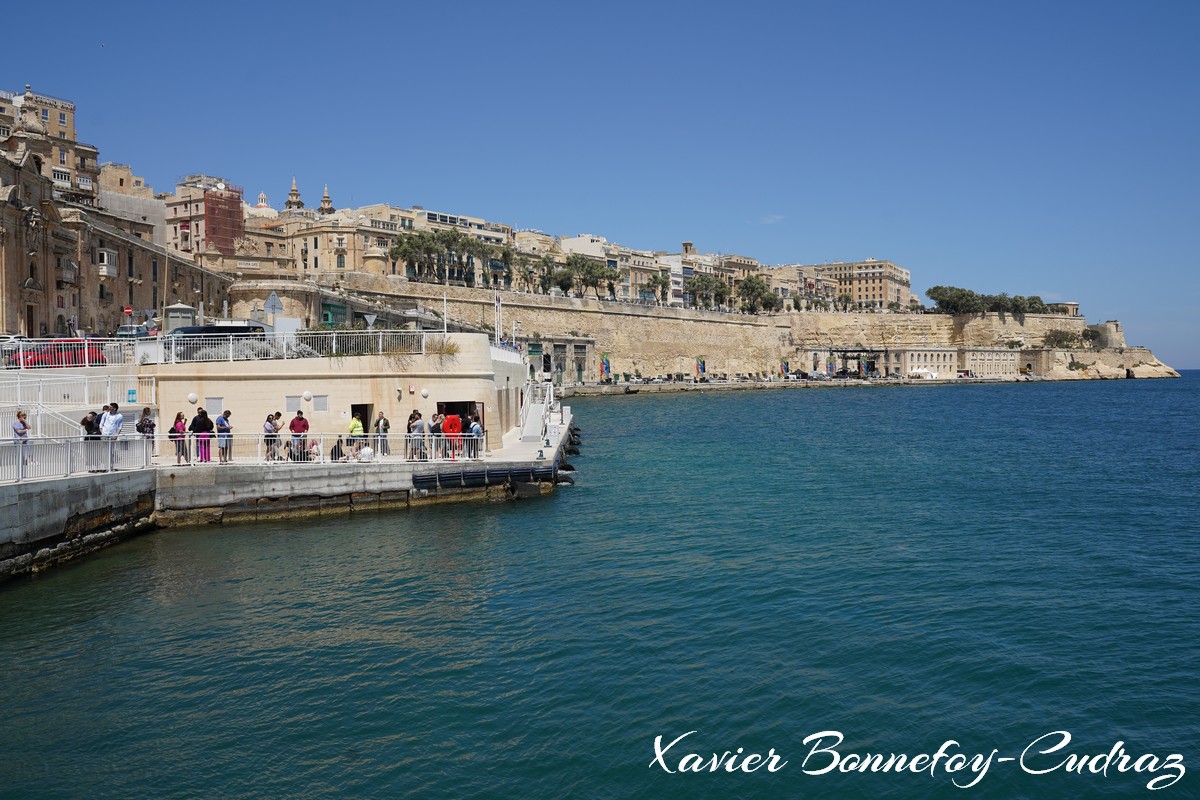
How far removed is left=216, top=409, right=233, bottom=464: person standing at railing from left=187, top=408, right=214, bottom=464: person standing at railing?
0.20 metres

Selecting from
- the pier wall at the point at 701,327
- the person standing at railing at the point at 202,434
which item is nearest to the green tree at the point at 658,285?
the pier wall at the point at 701,327

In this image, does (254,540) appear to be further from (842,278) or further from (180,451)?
(842,278)

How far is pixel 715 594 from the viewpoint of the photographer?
46.4ft

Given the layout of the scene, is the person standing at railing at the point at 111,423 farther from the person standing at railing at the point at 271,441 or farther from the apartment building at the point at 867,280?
the apartment building at the point at 867,280

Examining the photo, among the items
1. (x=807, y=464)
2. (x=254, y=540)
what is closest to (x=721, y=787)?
(x=254, y=540)

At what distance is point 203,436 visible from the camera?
19328mm

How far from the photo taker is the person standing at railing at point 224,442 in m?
19.6

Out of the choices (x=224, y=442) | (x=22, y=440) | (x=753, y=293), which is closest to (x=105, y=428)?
(x=224, y=442)

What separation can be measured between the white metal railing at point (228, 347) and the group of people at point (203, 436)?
161cm

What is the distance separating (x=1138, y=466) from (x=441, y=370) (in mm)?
24765

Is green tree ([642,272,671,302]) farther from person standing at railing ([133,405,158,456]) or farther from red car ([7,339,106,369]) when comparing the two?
person standing at railing ([133,405,158,456])

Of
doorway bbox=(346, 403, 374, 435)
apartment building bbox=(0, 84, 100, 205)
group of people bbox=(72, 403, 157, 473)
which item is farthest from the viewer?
apartment building bbox=(0, 84, 100, 205)

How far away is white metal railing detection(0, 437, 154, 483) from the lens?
47.5 ft


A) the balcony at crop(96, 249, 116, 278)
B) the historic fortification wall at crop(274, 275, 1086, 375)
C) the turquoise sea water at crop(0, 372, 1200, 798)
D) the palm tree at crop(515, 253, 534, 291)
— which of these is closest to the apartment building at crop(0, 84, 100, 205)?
the balcony at crop(96, 249, 116, 278)
